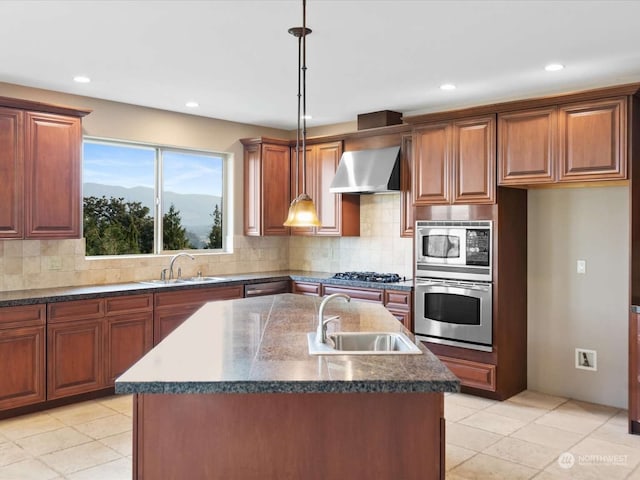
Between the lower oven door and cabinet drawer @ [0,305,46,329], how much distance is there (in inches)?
120

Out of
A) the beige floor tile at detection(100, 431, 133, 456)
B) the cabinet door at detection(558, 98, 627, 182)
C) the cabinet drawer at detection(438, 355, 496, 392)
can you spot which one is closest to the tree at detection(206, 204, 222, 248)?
the beige floor tile at detection(100, 431, 133, 456)

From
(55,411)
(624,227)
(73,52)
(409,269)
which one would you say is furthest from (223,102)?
(624,227)

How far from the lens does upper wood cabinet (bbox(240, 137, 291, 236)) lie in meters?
6.05

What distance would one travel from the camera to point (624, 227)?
430 cm

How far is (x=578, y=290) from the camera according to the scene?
14.9 feet

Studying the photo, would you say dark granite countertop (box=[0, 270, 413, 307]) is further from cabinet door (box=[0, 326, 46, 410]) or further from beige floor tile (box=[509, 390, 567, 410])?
beige floor tile (box=[509, 390, 567, 410])

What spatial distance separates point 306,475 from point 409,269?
3643mm

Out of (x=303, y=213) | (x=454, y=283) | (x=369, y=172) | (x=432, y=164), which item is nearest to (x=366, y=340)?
(x=303, y=213)

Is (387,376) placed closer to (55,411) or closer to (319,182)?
(55,411)

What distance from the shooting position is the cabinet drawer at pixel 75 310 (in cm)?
417

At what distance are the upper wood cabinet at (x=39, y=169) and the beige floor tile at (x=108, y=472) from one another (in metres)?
1.97

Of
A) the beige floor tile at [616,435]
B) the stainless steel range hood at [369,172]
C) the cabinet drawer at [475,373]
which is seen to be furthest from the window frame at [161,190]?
the beige floor tile at [616,435]

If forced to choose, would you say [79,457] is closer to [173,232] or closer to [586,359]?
[173,232]

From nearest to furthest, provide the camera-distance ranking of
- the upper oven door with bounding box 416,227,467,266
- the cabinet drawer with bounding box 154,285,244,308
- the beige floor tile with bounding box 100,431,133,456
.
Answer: the beige floor tile with bounding box 100,431,133,456
the upper oven door with bounding box 416,227,467,266
the cabinet drawer with bounding box 154,285,244,308
